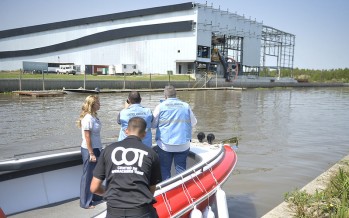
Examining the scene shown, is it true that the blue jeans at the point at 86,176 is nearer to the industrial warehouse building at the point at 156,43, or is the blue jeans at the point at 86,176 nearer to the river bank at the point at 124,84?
the river bank at the point at 124,84

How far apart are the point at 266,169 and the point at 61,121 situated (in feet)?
36.6

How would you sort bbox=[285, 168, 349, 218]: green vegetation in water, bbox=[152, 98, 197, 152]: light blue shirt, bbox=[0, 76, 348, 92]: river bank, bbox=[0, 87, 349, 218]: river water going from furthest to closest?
1. bbox=[0, 76, 348, 92]: river bank
2. bbox=[0, 87, 349, 218]: river water
3. bbox=[152, 98, 197, 152]: light blue shirt
4. bbox=[285, 168, 349, 218]: green vegetation in water

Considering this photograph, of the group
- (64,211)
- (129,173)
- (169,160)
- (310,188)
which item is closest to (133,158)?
(129,173)

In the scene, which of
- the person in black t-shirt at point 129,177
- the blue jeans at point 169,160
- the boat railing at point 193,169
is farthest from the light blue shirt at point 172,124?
the person in black t-shirt at point 129,177

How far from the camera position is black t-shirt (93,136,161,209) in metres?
2.76

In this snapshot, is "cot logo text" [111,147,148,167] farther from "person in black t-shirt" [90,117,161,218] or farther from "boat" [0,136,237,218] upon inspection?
"boat" [0,136,237,218]

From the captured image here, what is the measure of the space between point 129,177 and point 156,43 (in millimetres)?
54105

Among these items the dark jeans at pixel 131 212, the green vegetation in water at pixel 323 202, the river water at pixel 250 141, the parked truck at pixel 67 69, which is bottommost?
the river water at pixel 250 141

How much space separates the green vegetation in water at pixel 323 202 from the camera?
184 inches

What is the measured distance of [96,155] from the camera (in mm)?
4883

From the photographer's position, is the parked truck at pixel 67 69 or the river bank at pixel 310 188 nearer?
the river bank at pixel 310 188

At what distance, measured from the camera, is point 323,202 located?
5047 millimetres

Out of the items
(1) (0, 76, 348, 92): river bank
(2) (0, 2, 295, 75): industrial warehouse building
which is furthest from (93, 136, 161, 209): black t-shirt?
(2) (0, 2, 295, 75): industrial warehouse building

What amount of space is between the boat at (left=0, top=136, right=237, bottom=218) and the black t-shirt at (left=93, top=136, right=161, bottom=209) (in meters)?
1.13
